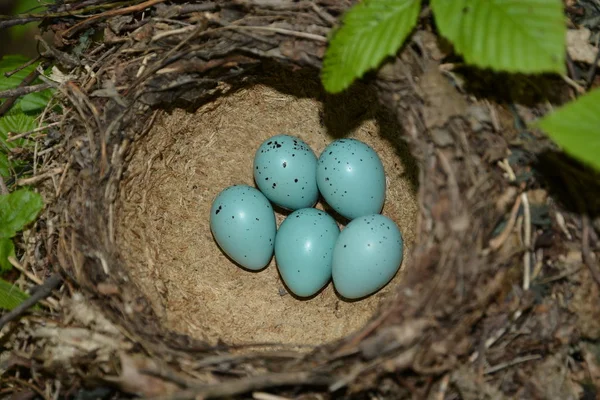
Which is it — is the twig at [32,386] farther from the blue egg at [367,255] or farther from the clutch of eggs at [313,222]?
the blue egg at [367,255]

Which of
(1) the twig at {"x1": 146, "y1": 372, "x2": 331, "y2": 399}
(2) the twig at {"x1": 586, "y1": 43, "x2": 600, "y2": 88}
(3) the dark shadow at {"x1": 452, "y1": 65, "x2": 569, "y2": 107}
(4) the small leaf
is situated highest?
(2) the twig at {"x1": 586, "y1": 43, "x2": 600, "y2": 88}

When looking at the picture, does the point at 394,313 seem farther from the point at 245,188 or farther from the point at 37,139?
the point at 37,139

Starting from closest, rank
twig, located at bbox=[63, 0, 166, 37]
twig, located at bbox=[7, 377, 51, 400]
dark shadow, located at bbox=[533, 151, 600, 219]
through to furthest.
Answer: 1. dark shadow, located at bbox=[533, 151, 600, 219]
2. twig, located at bbox=[7, 377, 51, 400]
3. twig, located at bbox=[63, 0, 166, 37]

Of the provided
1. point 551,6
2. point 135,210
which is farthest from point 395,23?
point 135,210

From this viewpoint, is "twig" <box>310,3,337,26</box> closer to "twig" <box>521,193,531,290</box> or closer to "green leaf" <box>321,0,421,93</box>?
"green leaf" <box>321,0,421,93</box>

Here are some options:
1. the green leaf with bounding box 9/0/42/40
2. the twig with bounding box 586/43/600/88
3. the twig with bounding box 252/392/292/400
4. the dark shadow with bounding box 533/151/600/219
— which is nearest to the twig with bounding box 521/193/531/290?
the dark shadow with bounding box 533/151/600/219

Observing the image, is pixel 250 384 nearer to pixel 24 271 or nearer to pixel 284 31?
pixel 24 271

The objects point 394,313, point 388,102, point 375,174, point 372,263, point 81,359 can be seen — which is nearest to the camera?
point 394,313
